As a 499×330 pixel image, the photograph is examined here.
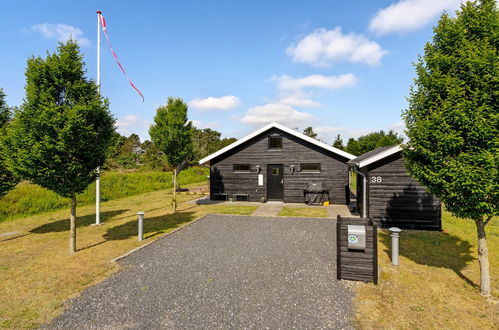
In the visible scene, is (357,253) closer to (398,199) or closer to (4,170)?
(398,199)

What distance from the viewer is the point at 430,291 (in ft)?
17.5

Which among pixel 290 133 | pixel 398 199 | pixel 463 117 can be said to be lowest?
pixel 398 199

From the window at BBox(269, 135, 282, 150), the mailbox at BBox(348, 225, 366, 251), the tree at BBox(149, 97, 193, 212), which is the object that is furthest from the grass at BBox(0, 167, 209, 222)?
the window at BBox(269, 135, 282, 150)

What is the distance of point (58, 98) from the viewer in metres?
7.54

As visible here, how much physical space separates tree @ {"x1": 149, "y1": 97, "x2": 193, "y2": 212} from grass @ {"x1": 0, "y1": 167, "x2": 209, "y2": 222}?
388 cm

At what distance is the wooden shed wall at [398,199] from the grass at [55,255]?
680 centimetres

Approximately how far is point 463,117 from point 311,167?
12133 millimetres

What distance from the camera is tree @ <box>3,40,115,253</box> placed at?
22.8 ft

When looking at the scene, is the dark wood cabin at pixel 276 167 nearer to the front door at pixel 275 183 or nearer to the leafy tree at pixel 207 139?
the front door at pixel 275 183

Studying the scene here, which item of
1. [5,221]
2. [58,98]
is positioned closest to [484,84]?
[58,98]

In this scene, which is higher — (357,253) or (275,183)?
(275,183)

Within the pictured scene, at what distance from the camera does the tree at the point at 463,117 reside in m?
4.68

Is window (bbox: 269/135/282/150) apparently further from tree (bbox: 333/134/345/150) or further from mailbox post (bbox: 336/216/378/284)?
tree (bbox: 333/134/345/150)

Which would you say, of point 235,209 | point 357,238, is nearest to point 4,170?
point 235,209
